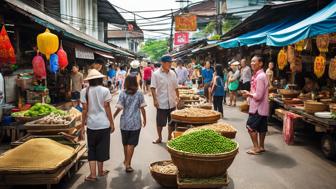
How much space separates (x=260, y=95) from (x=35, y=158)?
4613mm

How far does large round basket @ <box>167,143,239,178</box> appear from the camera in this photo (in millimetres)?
4434

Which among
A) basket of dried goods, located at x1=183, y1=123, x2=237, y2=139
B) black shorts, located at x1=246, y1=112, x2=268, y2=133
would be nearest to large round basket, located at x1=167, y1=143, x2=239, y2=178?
basket of dried goods, located at x1=183, y1=123, x2=237, y2=139

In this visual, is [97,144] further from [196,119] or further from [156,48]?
[156,48]

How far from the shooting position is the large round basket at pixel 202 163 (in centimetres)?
443

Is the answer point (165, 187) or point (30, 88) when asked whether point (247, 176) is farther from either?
point (30, 88)

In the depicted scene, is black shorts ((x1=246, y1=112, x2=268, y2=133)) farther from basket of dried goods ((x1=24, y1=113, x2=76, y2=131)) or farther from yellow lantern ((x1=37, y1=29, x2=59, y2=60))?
yellow lantern ((x1=37, y1=29, x2=59, y2=60))

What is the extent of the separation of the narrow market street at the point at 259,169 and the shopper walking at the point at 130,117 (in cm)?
41

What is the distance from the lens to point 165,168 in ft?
17.8

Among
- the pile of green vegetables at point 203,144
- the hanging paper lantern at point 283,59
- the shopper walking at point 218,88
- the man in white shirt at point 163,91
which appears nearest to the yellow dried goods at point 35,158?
the pile of green vegetables at point 203,144

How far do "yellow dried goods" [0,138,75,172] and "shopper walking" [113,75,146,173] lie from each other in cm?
107

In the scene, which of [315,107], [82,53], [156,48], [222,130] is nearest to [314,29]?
[315,107]

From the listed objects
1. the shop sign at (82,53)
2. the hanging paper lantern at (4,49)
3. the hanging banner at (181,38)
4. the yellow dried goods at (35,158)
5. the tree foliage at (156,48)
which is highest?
the tree foliage at (156,48)

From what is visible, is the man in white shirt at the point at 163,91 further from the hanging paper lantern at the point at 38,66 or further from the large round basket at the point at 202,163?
the hanging paper lantern at the point at 38,66

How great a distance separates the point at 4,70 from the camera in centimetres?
975
